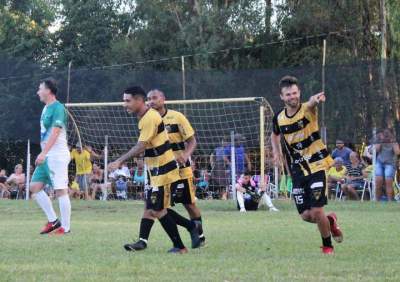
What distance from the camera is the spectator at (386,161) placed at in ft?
74.1

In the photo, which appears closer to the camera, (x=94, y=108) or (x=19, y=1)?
(x=94, y=108)

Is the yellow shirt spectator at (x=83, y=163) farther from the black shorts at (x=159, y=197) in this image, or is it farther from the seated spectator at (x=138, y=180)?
the black shorts at (x=159, y=197)

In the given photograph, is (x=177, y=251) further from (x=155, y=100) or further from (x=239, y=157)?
(x=239, y=157)

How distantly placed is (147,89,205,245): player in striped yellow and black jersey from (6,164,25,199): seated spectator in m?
17.1

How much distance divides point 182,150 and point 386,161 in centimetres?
1170

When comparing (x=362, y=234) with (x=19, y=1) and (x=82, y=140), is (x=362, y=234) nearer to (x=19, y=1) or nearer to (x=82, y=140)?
(x=82, y=140)

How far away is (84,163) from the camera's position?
25.8 meters

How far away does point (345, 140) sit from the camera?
23.7m

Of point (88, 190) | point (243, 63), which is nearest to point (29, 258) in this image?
point (88, 190)

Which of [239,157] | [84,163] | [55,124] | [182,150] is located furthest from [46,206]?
[84,163]

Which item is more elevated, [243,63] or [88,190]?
[243,63]

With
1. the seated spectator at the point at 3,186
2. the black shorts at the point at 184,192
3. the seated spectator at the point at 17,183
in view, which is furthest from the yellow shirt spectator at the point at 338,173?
A: the black shorts at the point at 184,192

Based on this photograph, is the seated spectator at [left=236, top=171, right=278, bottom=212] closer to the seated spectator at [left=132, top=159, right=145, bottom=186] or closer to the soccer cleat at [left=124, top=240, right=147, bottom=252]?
the seated spectator at [left=132, top=159, right=145, bottom=186]

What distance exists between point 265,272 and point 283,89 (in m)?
2.50
